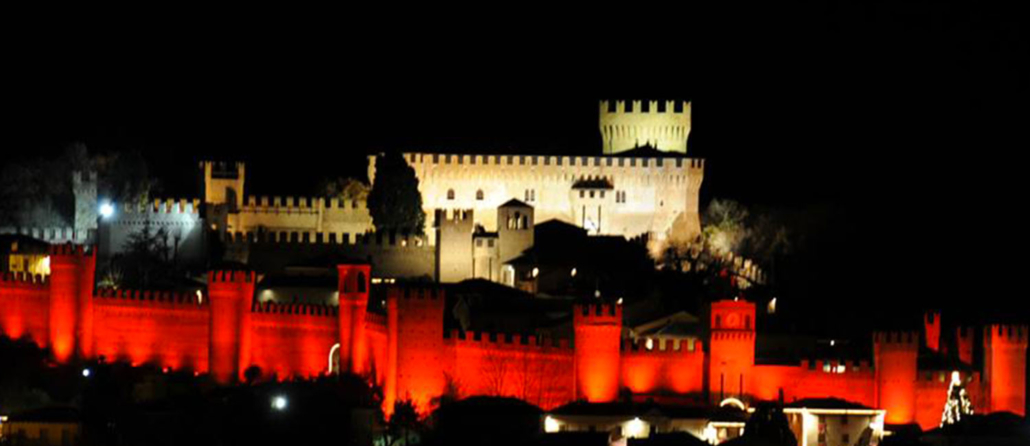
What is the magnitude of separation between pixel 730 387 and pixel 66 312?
15422 millimetres

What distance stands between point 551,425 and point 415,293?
4.50 m

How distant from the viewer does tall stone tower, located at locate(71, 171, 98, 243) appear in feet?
244

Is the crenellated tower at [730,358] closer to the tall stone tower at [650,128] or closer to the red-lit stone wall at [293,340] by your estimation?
the red-lit stone wall at [293,340]

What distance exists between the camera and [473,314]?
63031 mm

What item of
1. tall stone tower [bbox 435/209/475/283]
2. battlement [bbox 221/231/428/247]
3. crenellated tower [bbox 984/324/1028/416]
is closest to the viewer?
crenellated tower [bbox 984/324/1028/416]

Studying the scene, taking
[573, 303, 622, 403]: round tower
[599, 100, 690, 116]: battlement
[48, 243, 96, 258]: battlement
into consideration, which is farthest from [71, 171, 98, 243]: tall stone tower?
[573, 303, 622, 403]: round tower

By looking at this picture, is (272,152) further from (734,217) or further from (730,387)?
(730,387)

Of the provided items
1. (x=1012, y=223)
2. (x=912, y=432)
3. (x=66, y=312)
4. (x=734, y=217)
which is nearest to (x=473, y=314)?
(x=66, y=312)

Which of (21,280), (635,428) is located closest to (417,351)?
A: (635,428)

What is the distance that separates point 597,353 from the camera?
177 ft

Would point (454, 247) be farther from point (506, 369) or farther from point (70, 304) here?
point (506, 369)

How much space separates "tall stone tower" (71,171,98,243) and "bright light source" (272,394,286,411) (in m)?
20.8

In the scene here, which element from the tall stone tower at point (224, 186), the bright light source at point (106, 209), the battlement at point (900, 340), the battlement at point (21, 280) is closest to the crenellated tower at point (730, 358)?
the battlement at point (900, 340)

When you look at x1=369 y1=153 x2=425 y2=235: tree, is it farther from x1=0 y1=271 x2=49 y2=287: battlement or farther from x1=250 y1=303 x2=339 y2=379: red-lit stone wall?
x1=250 y1=303 x2=339 y2=379: red-lit stone wall
